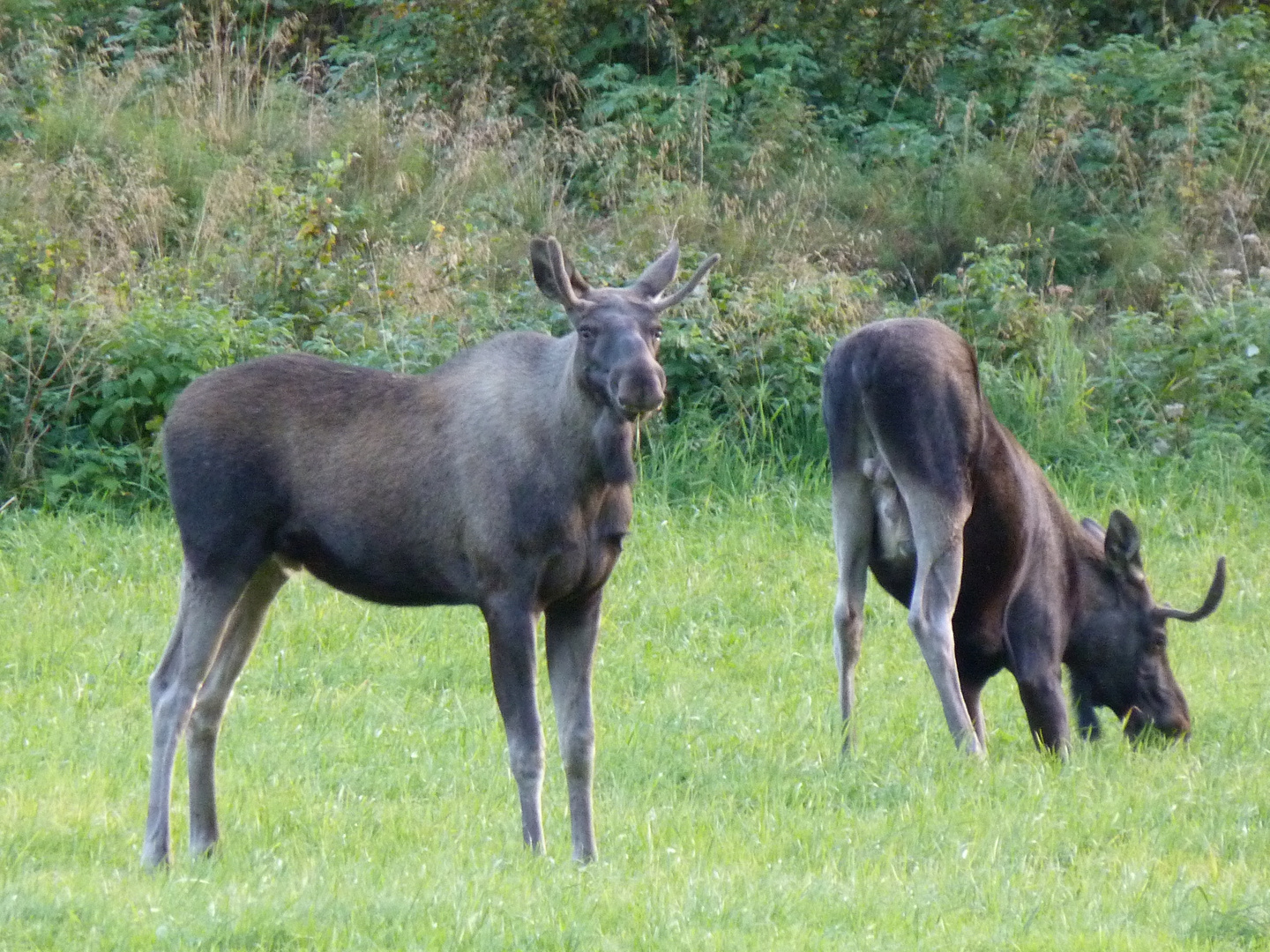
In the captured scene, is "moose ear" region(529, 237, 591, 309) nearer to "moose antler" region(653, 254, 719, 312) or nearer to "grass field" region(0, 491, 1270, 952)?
"moose antler" region(653, 254, 719, 312)

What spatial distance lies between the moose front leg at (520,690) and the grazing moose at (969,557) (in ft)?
6.74

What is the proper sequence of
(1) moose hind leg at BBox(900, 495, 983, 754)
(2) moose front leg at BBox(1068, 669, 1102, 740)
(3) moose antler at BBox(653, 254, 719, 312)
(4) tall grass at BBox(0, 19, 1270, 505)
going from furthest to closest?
(4) tall grass at BBox(0, 19, 1270, 505), (2) moose front leg at BBox(1068, 669, 1102, 740), (1) moose hind leg at BBox(900, 495, 983, 754), (3) moose antler at BBox(653, 254, 719, 312)

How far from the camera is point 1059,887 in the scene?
563 centimetres

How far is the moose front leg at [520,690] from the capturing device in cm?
593

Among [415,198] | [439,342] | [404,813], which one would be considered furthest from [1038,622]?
[415,198]

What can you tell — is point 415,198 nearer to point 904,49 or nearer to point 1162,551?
point 904,49

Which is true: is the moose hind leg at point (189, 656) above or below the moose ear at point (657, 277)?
below

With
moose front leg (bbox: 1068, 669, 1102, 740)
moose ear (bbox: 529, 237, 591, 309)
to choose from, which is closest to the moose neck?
moose ear (bbox: 529, 237, 591, 309)

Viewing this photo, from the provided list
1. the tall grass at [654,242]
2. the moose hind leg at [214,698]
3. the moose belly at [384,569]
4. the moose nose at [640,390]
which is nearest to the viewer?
the moose nose at [640,390]

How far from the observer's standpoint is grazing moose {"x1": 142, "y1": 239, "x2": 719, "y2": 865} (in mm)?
5969

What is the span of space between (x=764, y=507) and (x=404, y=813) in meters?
5.16

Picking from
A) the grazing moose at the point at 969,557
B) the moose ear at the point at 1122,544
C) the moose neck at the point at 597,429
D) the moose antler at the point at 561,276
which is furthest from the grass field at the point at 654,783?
the moose antler at the point at 561,276

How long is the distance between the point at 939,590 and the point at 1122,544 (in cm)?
123

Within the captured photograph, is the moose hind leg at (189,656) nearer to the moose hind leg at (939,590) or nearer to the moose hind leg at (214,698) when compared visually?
the moose hind leg at (214,698)
